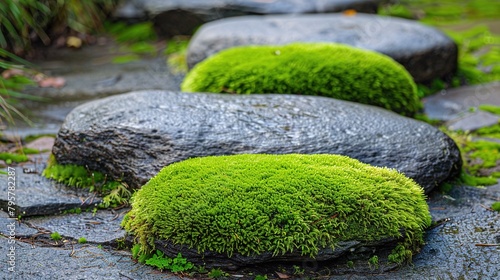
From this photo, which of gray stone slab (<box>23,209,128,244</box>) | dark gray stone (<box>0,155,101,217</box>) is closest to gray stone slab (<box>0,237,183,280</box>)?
gray stone slab (<box>23,209,128,244</box>)

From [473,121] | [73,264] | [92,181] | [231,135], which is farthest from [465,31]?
[73,264]

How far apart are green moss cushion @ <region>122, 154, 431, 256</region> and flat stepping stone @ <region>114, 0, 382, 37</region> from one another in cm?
499

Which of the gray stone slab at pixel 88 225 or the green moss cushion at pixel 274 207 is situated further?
the gray stone slab at pixel 88 225

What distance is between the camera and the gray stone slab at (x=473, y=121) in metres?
5.03

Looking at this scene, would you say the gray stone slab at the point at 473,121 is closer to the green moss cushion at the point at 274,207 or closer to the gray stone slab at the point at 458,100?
the gray stone slab at the point at 458,100

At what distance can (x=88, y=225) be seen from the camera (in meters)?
3.38

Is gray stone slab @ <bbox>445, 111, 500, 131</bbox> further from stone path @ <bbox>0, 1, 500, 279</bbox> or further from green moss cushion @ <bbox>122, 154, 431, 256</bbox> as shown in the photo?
green moss cushion @ <bbox>122, 154, 431, 256</bbox>

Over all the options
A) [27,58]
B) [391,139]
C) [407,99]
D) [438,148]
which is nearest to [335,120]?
[391,139]

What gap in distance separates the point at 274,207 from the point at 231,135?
0.89 meters

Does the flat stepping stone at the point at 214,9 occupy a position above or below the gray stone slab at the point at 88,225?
above

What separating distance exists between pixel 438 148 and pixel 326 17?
3.34m

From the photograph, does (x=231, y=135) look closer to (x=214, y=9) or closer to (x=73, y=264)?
(x=73, y=264)

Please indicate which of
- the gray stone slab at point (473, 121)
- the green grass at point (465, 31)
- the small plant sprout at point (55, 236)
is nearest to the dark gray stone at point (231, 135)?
the small plant sprout at point (55, 236)

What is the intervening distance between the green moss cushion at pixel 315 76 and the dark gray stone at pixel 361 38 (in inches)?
36.6
